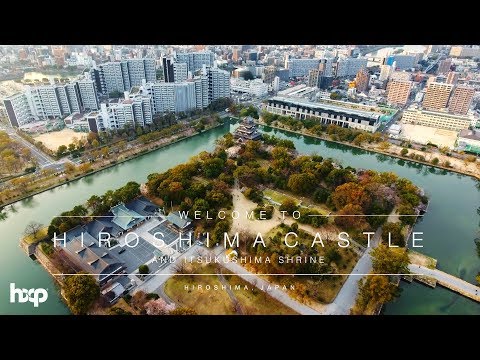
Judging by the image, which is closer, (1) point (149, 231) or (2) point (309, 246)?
(2) point (309, 246)

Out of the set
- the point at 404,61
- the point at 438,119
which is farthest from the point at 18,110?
the point at 404,61

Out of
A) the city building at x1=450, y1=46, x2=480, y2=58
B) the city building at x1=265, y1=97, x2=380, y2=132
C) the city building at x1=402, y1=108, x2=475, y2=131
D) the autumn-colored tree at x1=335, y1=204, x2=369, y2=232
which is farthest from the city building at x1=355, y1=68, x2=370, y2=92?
the autumn-colored tree at x1=335, y1=204, x2=369, y2=232

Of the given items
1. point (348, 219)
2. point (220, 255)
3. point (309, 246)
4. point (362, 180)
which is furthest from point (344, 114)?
point (220, 255)

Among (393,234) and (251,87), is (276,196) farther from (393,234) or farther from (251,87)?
(251,87)

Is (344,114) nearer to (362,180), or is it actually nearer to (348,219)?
(362,180)

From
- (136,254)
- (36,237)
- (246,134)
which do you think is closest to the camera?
(136,254)

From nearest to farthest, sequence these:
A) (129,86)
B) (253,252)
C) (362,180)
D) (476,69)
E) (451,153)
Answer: (253,252) < (362,180) < (451,153) < (129,86) < (476,69)

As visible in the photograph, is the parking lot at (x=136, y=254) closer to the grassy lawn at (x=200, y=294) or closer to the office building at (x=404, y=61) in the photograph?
the grassy lawn at (x=200, y=294)
